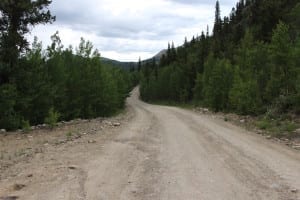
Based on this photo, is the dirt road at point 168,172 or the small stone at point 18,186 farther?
the small stone at point 18,186

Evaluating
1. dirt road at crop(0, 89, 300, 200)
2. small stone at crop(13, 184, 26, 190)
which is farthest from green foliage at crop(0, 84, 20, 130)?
small stone at crop(13, 184, 26, 190)

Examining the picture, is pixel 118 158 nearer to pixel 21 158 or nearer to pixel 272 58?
pixel 21 158

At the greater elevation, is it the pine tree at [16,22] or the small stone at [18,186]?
the pine tree at [16,22]

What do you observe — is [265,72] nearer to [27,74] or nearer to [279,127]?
[279,127]

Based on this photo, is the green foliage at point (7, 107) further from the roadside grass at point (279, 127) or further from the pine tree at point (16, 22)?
the roadside grass at point (279, 127)

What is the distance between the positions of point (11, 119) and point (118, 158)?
13.1 meters

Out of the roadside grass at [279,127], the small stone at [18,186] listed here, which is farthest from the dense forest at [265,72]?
the small stone at [18,186]

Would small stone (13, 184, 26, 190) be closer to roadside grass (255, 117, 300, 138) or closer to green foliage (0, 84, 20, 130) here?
roadside grass (255, 117, 300, 138)

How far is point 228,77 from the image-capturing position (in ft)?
137

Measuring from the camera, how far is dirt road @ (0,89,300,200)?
26.7 ft

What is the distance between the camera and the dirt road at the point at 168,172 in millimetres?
8148

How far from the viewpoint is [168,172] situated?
33.4 feet

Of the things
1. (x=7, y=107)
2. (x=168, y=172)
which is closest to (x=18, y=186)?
(x=168, y=172)

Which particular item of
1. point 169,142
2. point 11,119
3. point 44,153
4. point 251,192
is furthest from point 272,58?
point 251,192
